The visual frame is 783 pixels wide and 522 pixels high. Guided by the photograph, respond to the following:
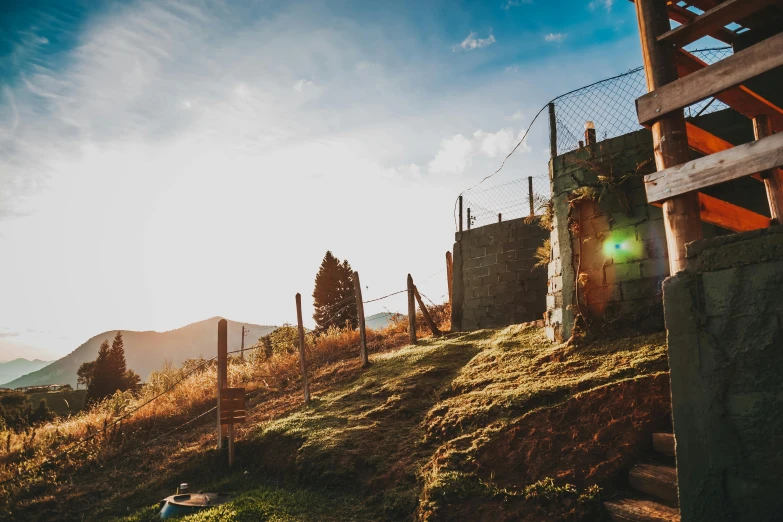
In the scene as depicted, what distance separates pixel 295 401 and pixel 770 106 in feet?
30.2

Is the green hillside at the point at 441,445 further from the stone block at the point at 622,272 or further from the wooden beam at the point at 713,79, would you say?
the wooden beam at the point at 713,79

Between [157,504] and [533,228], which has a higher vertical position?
[533,228]

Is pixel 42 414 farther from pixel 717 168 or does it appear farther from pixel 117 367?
pixel 717 168

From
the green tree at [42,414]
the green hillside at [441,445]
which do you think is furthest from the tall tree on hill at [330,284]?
the green hillside at [441,445]

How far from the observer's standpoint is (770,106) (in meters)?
4.49

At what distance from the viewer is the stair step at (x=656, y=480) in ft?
12.1

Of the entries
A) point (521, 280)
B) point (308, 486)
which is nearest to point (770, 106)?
point (308, 486)

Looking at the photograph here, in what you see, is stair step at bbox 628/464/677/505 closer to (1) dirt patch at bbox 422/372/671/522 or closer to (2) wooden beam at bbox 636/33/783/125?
(1) dirt patch at bbox 422/372/671/522

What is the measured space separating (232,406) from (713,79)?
26.5 feet

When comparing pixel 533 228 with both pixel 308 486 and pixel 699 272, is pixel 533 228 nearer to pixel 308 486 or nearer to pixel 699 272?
pixel 308 486

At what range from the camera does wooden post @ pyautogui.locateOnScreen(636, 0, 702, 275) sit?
12.2 ft

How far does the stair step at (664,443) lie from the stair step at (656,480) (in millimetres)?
159

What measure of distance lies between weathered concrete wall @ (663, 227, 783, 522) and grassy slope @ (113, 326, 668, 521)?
4.41 feet

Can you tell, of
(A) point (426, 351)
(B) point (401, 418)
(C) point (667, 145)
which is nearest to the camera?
(C) point (667, 145)
